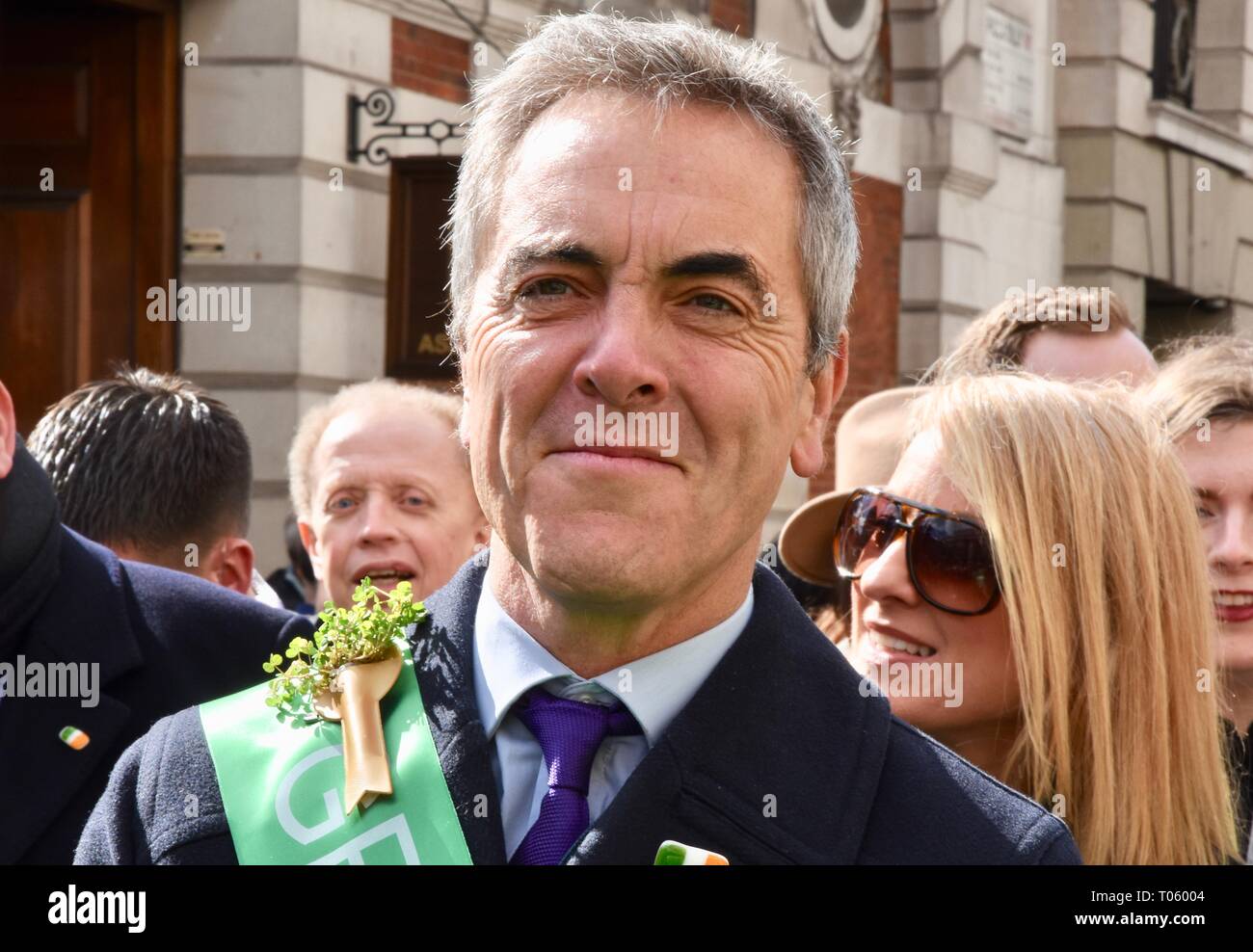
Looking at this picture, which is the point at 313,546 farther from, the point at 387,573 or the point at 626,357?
the point at 626,357

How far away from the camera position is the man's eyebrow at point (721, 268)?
198cm

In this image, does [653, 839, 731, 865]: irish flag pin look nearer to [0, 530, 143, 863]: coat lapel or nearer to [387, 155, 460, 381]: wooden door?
[0, 530, 143, 863]: coat lapel

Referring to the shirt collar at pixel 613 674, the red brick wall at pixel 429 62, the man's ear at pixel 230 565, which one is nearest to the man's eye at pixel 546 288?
the shirt collar at pixel 613 674

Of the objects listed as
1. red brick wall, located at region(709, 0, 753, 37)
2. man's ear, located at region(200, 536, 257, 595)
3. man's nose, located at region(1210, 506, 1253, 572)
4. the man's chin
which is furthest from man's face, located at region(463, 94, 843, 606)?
red brick wall, located at region(709, 0, 753, 37)

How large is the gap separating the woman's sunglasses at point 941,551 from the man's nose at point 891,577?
1 cm

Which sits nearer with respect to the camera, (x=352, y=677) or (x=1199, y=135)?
(x=352, y=677)

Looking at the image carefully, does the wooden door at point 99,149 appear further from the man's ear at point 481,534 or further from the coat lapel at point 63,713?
the coat lapel at point 63,713

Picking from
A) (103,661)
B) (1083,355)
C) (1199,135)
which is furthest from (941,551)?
(1199,135)

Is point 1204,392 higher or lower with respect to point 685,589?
higher

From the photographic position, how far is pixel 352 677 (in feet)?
7.06

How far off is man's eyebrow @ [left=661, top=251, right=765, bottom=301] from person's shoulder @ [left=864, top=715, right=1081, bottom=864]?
1.88ft

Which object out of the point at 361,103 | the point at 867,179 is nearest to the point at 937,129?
the point at 867,179

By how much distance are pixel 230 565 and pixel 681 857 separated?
7.76ft
